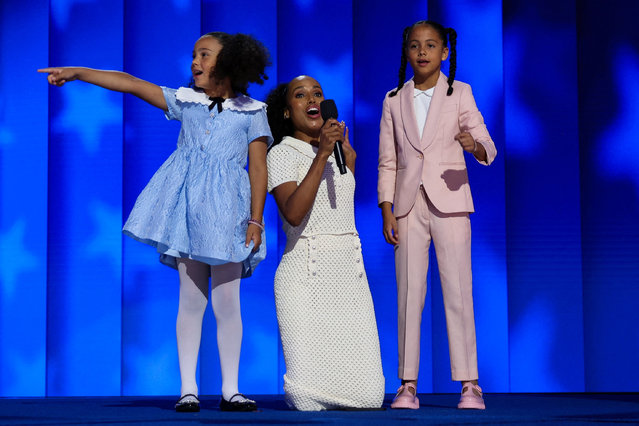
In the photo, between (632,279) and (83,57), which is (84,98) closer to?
(83,57)

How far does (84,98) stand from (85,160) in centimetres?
27

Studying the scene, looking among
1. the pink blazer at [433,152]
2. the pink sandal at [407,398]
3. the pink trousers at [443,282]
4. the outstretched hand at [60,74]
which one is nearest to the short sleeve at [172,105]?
the outstretched hand at [60,74]

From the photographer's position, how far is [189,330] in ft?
8.32

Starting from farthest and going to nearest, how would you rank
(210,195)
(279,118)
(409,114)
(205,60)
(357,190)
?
(357,190) → (279,118) → (409,114) → (205,60) → (210,195)

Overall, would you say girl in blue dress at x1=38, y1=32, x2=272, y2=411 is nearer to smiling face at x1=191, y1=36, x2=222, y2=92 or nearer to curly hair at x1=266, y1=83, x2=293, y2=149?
smiling face at x1=191, y1=36, x2=222, y2=92

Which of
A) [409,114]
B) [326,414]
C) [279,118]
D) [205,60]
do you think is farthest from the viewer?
[279,118]

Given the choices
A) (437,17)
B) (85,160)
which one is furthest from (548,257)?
(85,160)

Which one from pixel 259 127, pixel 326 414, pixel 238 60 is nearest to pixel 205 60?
pixel 238 60

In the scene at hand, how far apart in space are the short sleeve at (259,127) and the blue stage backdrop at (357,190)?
45.0 inches

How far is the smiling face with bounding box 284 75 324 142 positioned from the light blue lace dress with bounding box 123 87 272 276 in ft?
0.49

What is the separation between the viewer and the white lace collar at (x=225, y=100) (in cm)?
259

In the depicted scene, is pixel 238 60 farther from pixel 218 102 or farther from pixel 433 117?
pixel 433 117

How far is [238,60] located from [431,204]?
72cm

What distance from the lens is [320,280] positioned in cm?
261
